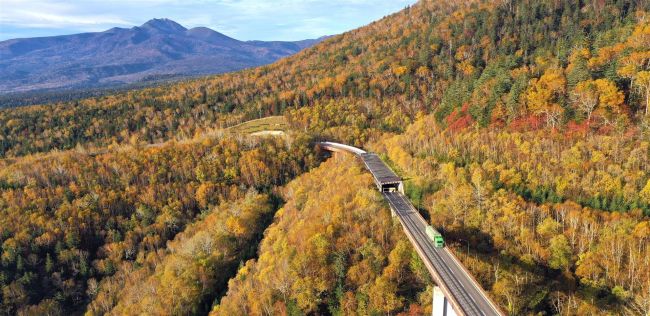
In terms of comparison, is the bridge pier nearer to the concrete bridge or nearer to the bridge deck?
the concrete bridge

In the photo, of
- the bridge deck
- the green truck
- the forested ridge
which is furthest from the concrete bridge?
the bridge deck

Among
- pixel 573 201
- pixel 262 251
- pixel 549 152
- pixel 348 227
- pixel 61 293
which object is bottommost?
pixel 61 293

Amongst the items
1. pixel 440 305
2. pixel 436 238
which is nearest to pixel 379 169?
pixel 436 238

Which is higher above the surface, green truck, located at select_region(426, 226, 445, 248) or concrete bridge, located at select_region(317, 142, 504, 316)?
green truck, located at select_region(426, 226, 445, 248)

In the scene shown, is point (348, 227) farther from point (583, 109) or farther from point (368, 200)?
point (583, 109)

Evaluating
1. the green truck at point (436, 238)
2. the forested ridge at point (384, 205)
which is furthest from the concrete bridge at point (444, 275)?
the forested ridge at point (384, 205)

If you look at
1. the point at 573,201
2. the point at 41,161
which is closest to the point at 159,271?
the point at 41,161

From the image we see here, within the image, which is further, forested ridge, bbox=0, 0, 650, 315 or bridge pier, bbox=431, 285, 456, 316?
forested ridge, bbox=0, 0, 650, 315
